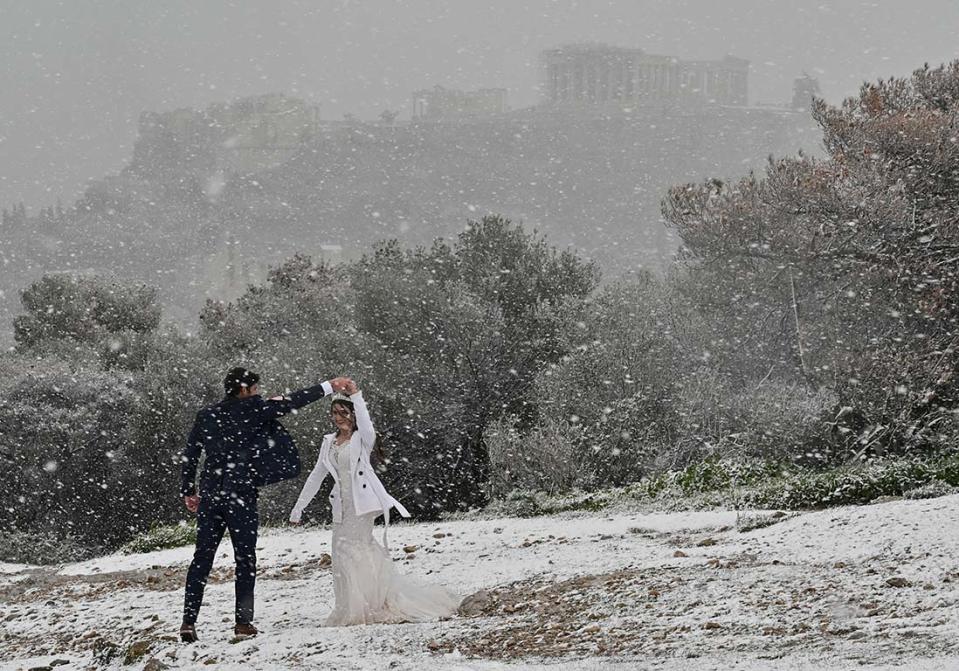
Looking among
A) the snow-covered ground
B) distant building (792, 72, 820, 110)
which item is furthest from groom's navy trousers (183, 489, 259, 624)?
distant building (792, 72, 820, 110)

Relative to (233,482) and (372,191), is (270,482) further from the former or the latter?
(372,191)

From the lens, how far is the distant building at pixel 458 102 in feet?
604

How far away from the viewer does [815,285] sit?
18.0m

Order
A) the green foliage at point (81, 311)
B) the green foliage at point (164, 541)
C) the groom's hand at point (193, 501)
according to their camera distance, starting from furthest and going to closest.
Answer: the green foliage at point (81, 311) → the green foliage at point (164, 541) → the groom's hand at point (193, 501)

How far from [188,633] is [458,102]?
185828mm

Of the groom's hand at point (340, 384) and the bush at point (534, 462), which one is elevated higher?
the groom's hand at point (340, 384)

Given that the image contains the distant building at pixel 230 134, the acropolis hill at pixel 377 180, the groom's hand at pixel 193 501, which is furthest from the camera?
the distant building at pixel 230 134

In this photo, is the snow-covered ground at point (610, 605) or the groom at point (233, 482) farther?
the groom at point (233, 482)

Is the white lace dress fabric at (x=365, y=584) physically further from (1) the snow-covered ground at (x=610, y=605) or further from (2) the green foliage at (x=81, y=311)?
(2) the green foliage at (x=81, y=311)

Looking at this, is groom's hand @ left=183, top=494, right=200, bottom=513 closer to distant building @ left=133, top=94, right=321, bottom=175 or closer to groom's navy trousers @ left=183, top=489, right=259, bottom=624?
groom's navy trousers @ left=183, top=489, right=259, bottom=624

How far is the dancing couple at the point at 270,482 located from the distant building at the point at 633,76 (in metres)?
174

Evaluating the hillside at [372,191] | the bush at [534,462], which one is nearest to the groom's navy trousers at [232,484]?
the bush at [534,462]

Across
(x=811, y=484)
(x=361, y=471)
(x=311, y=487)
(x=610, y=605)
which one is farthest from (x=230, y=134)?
(x=610, y=605)

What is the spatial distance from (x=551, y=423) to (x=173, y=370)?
9.23 m
